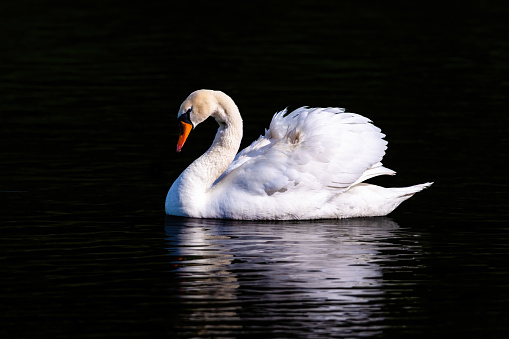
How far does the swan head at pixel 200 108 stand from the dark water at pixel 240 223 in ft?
3.77

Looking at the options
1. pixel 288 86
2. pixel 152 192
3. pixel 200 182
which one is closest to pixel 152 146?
pixel 152 192

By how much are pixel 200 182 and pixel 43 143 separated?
17.5 feet

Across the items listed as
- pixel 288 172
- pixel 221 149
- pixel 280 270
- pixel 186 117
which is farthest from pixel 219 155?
pixel 280 270

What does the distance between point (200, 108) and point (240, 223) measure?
1612 mm

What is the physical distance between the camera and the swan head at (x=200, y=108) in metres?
14.1

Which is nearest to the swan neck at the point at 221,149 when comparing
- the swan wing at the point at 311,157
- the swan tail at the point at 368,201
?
the swan wing at the point at 311,157

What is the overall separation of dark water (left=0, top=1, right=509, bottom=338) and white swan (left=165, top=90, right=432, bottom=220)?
0.24 metres

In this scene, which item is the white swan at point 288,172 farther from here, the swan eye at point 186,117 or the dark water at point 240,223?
the dark water at point 240,223

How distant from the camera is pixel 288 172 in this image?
13.6 metres

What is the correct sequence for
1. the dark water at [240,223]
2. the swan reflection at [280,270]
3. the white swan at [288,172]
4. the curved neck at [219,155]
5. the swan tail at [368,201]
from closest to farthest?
the swan reflection at [280,270], the dark water at [240,223], the white swan at [288,172], the swan tail at [368,201], the curved neck at [219,155]

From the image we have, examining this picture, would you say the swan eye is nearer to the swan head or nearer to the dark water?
the swan head

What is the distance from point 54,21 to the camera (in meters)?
34.4

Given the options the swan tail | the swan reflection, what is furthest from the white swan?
the swan reflection

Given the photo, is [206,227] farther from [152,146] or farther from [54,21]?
[54,21]
